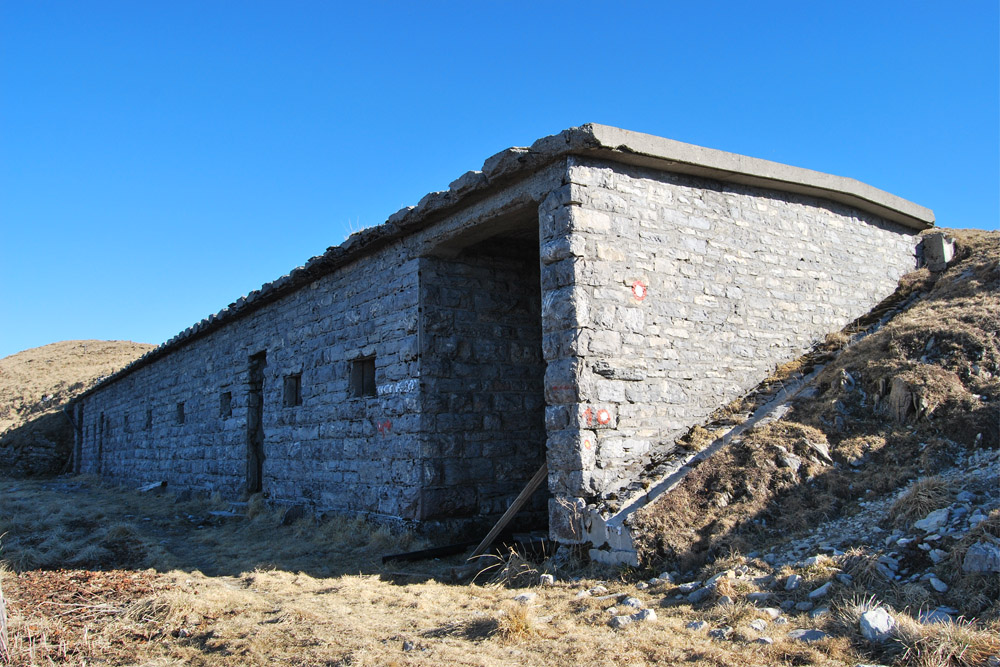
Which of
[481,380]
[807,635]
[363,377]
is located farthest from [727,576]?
→ [363,377]

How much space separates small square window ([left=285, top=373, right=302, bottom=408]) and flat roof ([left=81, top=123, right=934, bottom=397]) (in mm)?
1422

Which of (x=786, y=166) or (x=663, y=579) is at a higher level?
(x=786, y=166)

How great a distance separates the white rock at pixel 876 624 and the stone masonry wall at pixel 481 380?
4842 millimetres

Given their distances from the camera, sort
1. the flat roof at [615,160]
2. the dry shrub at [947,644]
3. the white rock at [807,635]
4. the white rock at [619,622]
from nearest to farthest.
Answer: the dry shrub at [947,644] → the white rock at [807,635] → the white rock at [619,622] → the flat roof at [615,160]

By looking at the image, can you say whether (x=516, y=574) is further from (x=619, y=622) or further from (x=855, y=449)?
(x=855, y=449)

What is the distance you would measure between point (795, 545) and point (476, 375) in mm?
4314

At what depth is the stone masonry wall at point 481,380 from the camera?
801 centimetres

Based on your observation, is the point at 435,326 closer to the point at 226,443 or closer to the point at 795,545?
the point at 795,545

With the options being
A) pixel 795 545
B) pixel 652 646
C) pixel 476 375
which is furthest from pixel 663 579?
pixel 476 375

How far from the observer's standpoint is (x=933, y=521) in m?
4.46

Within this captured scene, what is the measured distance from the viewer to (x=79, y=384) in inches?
1383

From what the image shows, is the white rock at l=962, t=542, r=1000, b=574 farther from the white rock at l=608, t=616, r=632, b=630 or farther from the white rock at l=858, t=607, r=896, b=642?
the white rock at l=608, t=616, r=632, b=630

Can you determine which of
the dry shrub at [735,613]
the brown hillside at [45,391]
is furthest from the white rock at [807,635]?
the brown hillside at [45,391]

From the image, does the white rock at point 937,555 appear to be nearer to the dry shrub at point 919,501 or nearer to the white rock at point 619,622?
the dry shrub at point 919,501
